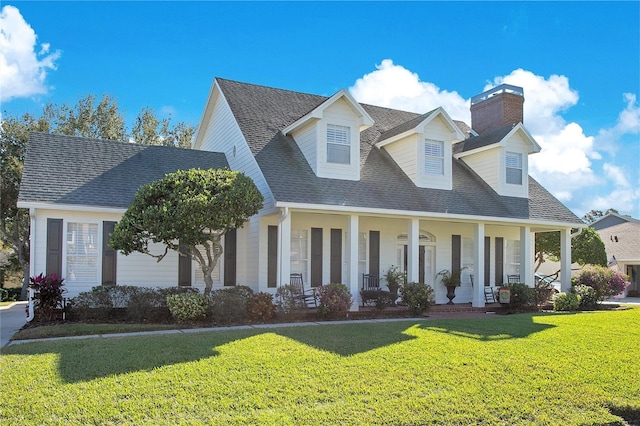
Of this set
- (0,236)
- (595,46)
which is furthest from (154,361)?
(0,236)

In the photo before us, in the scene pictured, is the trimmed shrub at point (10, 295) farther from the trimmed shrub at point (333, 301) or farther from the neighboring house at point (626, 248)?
the neighboring house at point (626, 248)

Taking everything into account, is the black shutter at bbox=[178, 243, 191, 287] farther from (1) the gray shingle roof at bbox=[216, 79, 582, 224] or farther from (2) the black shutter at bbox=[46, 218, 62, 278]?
(1) the gray shingle roof at bbox=[216, 79, 582, 224]

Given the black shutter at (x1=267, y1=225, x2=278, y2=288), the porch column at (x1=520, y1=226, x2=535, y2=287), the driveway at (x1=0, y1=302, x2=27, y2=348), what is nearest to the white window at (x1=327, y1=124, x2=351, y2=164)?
the black shutter at (x1=267, y1=225, x2=278, y2=288)

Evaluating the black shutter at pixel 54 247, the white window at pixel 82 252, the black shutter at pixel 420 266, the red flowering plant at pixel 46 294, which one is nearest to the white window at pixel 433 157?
the black shutter at pixel 420 266

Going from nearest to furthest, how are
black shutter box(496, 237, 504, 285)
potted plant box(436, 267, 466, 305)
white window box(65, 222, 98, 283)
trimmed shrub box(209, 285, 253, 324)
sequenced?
trimmed shrub box(209, 285, 253, 324)
white window box(65, 222, 98, 283)
potted plant box(436, 267, 466, 305)
black shutter box(496, 237, 504, 285)

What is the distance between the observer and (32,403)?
5.91 m

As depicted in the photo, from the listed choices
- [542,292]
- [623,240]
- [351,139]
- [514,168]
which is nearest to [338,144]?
[351,139]

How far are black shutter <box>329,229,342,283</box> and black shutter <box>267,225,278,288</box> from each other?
194 cm

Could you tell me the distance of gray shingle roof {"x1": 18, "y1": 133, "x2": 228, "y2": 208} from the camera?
13945 millimetres

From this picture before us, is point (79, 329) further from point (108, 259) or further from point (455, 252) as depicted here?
point (455, 252)

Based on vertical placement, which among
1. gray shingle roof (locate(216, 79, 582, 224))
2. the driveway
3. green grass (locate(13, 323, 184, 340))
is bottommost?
the driveway

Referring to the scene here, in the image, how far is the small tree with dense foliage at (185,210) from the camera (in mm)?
12148

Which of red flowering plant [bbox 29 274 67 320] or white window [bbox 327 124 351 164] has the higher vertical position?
white window [bbox 327 124 351 164]

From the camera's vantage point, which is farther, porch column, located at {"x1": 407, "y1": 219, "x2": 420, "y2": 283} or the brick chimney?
the brick chimney
